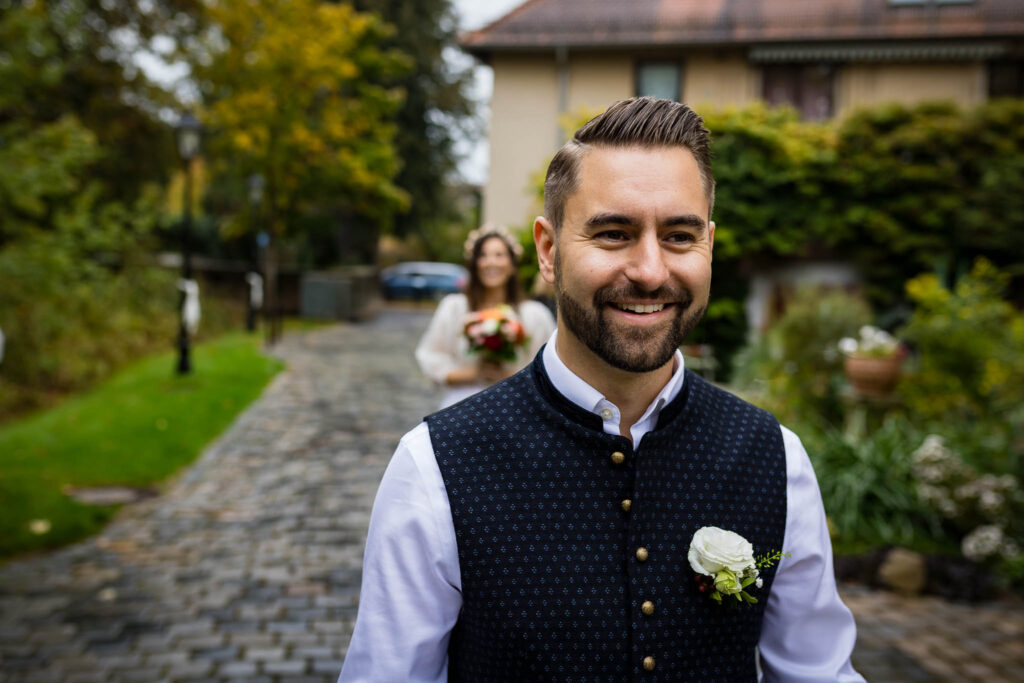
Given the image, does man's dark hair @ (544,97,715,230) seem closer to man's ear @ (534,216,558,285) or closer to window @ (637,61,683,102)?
man's ear @ (534,216,558,285)

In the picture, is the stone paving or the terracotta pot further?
the terracotta pot

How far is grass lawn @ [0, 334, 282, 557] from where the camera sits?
278 inches

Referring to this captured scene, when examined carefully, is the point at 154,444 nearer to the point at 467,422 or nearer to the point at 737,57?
the point at 467,422

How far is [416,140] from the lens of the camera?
101ft

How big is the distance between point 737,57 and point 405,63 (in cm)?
1209

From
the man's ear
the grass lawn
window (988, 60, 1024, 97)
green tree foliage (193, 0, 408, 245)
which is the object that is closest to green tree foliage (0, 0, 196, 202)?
green tree foliage (193, 0, 408, 245)

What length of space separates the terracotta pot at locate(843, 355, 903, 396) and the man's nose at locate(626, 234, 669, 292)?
24.3 ft

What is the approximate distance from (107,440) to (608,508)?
932cm

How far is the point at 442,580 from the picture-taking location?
67.2 inches

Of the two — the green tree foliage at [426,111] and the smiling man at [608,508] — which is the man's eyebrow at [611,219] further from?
the green tree foliage at [426,111]

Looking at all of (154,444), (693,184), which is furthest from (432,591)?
(154,444)

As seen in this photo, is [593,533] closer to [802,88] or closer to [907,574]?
[907,574]

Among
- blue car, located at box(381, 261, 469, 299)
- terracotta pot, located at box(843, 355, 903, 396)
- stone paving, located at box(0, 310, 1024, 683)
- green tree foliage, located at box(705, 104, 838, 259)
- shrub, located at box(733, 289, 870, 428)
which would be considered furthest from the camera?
blue car, located at box(381, 261, 469, 299)

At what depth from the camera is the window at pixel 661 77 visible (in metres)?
16.7
